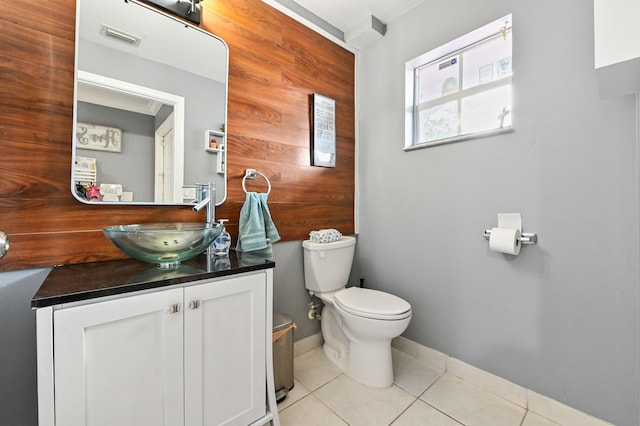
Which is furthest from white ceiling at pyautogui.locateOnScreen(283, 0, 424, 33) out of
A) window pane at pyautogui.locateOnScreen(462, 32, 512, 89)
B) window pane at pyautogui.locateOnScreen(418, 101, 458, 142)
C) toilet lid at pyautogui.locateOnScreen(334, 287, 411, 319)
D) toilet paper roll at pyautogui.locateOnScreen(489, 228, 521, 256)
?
toilet lid at pyautogui.locateOnScreen(334, 287, 411, 319)

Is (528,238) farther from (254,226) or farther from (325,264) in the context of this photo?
(254,226)

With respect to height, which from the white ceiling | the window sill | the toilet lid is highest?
the white ceiling

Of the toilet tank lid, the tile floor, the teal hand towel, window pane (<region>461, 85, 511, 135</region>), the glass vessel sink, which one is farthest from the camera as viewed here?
the toilet tank lid

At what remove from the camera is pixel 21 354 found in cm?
104

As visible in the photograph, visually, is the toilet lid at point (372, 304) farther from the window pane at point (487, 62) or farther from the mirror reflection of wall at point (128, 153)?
the window pane at point (487, 62)

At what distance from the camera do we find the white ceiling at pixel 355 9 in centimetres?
181

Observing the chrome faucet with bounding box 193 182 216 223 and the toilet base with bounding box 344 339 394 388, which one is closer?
the chrome faucet with bounding box 193 182 216 223

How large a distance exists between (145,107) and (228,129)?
402mm

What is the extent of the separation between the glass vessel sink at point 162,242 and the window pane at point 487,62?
1725mm

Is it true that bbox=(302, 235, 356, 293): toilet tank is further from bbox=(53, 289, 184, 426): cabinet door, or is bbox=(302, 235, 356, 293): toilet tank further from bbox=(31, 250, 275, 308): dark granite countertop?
bbox=(53, 289, 184, 426): cabinet door

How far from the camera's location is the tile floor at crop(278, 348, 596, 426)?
1.30 m

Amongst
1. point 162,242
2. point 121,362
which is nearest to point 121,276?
point 162,242

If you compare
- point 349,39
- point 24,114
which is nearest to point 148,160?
point 24,114

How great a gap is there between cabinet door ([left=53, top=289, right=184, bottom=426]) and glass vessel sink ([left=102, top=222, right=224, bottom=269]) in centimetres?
18
